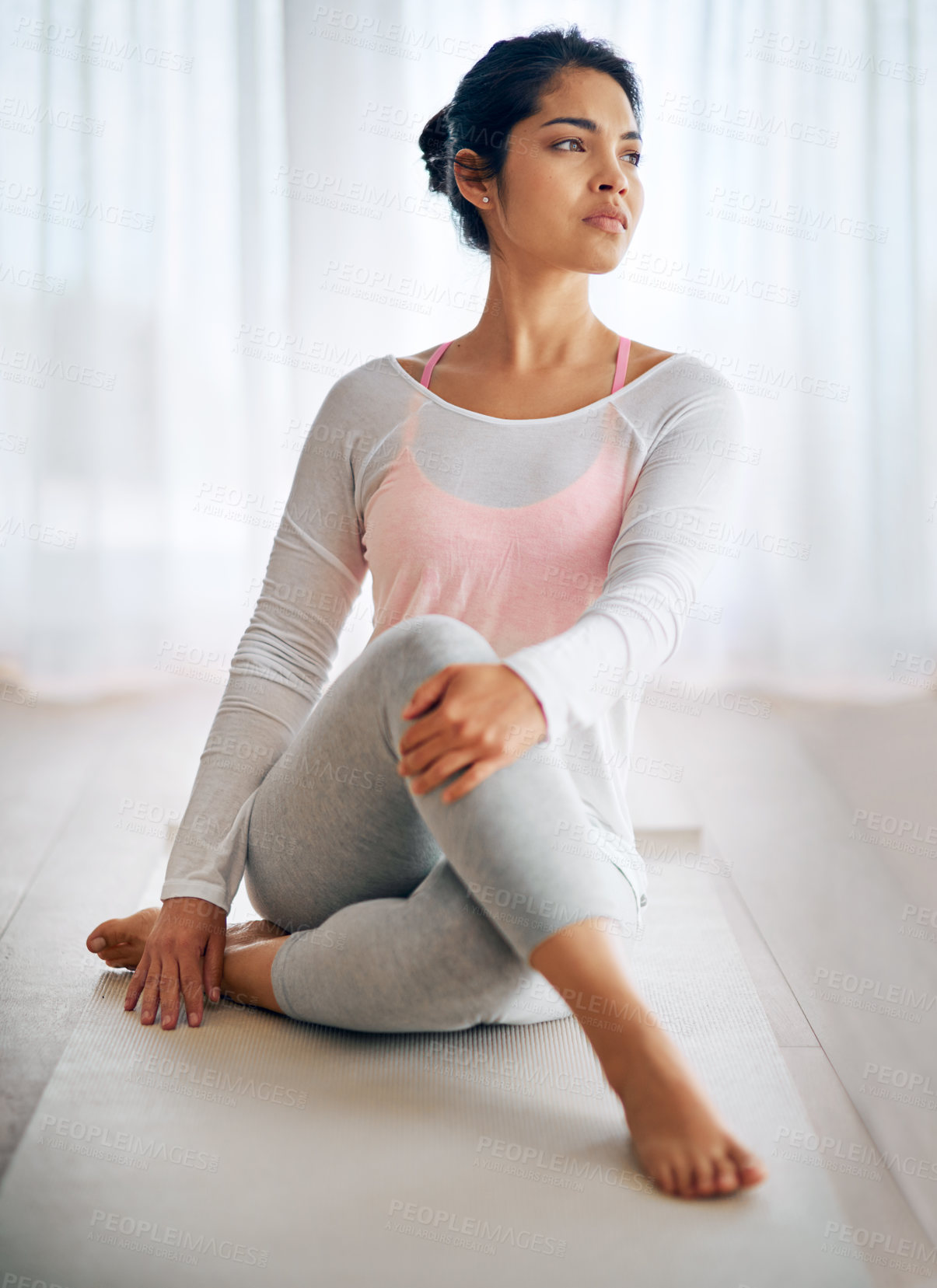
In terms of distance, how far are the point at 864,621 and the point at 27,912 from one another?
211cm

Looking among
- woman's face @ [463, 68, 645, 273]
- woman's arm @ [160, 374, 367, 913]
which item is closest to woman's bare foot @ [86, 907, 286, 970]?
woman's arm @ [160, 374, 367, 913]

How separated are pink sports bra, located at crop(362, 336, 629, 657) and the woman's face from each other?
204 millimetres

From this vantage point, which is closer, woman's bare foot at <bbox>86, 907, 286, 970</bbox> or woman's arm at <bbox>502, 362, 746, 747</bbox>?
woman's arm at <bbox>502, 362, 746, 747</bbox>

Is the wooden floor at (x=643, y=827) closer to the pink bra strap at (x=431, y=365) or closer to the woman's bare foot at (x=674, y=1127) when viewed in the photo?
the woman's bare foot at (x=674, y=1127)

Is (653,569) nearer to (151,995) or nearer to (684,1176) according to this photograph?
(684,1176)

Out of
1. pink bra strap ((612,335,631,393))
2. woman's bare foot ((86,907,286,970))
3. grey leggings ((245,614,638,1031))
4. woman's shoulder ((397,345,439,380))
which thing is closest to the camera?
grey leggings ((245,614,638,1031))

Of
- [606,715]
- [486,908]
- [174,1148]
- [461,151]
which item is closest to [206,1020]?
[174,1148]

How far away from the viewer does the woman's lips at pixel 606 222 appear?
50.1 inches

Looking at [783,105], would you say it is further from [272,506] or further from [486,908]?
[486,908]

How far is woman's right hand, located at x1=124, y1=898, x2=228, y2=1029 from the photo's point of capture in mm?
1096

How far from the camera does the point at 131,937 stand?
3.94ft

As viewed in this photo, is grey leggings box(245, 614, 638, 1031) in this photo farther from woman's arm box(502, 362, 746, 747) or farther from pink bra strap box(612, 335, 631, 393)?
pink bra strap box(612, 335, 631, 393)

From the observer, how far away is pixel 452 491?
1265mm

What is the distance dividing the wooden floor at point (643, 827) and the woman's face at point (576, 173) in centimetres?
90
